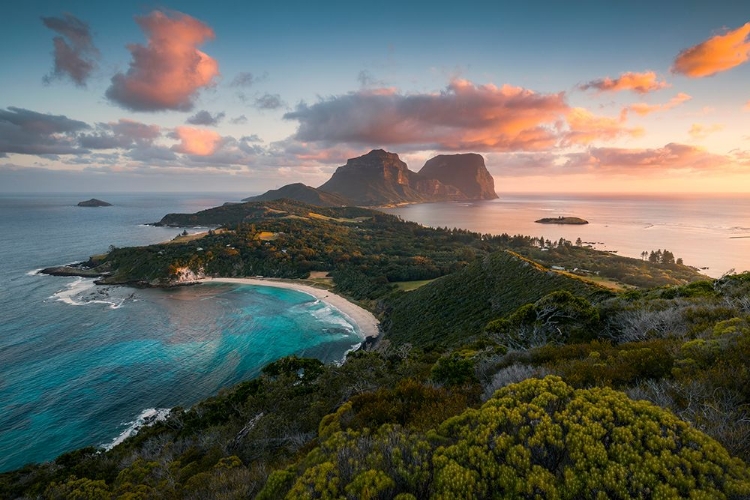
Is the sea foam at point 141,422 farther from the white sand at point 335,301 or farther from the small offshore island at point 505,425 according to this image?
the white sand at point 335,301

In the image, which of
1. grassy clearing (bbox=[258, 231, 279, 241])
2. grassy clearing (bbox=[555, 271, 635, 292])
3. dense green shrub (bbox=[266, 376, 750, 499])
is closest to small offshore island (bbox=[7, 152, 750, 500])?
dense green shrub (bbox=[266, 376, 750, 499])

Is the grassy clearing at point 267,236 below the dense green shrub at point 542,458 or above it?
below

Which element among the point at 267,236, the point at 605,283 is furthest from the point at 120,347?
the point at 605,283

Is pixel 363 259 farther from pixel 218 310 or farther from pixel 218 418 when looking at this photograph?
pixel 218 418

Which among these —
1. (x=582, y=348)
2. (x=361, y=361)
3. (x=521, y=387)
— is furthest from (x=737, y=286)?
(x=361, y=361)

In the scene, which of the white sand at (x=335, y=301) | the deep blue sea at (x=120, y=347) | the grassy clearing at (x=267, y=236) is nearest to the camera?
the deep blue sea at (x=120, y=347)

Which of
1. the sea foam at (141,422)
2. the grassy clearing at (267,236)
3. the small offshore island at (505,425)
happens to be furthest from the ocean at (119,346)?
the grassy clearing at (267,236)
